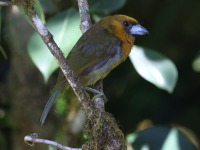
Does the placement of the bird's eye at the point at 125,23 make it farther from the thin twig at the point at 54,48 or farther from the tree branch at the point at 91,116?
the thin twig at the point at 54,48

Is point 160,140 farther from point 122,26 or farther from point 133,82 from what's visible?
point 133,82

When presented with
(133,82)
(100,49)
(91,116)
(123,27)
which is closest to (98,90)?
(100,49)

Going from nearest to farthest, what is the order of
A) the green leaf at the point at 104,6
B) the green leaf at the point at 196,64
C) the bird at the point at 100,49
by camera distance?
the bird at the point at 100,49 → the green leaf at the point at 104,6 → the green leaf at the point at 196,64

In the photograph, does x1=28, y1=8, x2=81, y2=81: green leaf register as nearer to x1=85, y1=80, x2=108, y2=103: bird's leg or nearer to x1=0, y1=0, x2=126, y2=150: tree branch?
x1=85, y1=80, x2=108, y2=103: bird's leg

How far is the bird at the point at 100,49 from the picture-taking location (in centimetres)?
387

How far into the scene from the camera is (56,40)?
147 inches

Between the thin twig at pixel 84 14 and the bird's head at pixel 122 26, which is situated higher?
the thin twig at pixel 84 14

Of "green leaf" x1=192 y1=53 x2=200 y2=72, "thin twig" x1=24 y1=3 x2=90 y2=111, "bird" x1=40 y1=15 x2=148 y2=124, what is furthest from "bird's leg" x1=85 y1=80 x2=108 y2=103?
"green leaf" x1=192 y1=53 x2=200 y2=72

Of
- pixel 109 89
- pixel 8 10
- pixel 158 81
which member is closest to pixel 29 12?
pixel 158 81

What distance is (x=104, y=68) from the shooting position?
13.1 ft

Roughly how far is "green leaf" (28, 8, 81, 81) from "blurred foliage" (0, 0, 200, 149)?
66cm

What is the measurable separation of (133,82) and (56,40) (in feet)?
4.44

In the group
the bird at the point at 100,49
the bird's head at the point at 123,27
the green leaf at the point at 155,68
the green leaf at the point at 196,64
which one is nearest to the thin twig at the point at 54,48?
the bird at the point at 100,49

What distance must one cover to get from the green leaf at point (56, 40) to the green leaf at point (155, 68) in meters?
0.43
